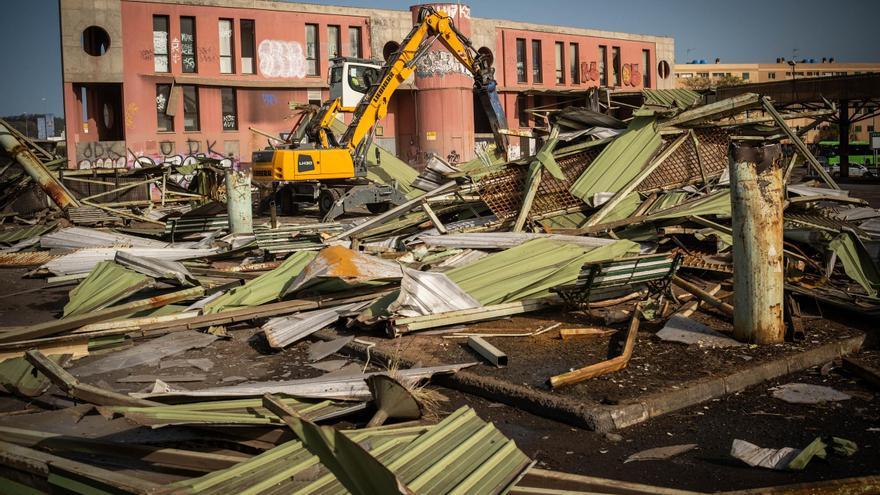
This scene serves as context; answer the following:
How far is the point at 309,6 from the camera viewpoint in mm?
35719

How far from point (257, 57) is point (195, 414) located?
3243 centimetres

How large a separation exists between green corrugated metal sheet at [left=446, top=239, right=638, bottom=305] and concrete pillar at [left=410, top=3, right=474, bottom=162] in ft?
94.2

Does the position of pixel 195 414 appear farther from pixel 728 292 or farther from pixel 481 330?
pixel 728 292

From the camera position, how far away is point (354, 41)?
122ft

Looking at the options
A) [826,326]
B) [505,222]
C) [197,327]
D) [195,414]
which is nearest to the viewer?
[195,414]

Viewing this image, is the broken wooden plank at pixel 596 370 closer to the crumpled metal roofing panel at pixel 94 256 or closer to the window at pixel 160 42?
the crumpled metal roofing panel at pixel 94 256

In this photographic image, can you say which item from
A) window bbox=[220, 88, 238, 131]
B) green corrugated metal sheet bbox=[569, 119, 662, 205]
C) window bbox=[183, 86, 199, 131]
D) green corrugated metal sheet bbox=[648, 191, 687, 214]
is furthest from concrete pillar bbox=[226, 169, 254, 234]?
window bbox=[220, 88, 238, 131]

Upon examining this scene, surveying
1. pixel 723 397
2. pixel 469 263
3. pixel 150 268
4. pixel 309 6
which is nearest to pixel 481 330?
pixel 469 263

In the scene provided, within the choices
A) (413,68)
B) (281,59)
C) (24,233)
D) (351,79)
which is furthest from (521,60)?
(24,233)

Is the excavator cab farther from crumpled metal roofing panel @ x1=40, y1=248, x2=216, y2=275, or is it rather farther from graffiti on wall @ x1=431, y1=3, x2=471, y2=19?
graffiti on wall @ x1=431, y1=3, x2=471, y2=19

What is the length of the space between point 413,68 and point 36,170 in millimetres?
9673

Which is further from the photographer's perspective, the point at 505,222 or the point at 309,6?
the point at 309,6

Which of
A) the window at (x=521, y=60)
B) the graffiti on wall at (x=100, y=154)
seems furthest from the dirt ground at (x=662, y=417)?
the window at (x=521, y=60)

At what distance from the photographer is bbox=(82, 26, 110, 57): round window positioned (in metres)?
32.5
